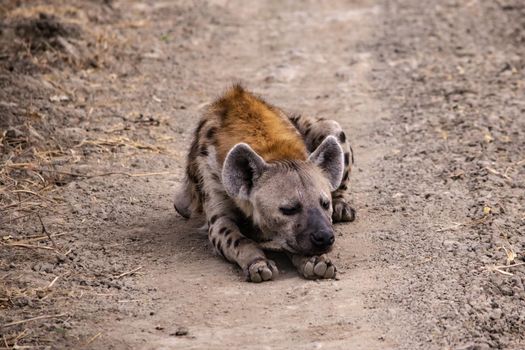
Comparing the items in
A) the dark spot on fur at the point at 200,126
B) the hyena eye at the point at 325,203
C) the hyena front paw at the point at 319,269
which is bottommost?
the hyena front paw at the point at 319,269

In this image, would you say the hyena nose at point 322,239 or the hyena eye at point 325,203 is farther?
the hyena eye at point 325,203

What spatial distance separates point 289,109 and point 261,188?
2.95 meters

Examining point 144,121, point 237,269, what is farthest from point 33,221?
point 144,121

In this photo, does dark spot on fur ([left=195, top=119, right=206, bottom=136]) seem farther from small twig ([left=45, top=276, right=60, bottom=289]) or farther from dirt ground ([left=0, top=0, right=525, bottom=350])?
small twig ([left=45, top=276, right=60, bottom=289])

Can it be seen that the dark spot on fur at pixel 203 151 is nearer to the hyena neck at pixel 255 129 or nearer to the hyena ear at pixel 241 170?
the hyena neck at pixel 255 129

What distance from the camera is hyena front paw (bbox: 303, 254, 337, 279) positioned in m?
4.55

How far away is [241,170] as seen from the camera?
16.0ft

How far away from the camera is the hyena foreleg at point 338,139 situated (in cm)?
546

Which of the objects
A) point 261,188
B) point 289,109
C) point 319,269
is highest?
point 261,188

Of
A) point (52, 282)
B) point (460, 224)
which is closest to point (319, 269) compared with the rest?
point (460, 224)

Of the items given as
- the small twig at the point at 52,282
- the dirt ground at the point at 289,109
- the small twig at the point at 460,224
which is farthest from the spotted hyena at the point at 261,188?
the small twig at the point at 52,282

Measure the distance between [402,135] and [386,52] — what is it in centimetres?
247

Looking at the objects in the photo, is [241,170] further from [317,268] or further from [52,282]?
[52,282]

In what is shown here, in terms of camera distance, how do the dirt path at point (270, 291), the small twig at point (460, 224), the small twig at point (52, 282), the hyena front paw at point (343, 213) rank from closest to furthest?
the dirt path at point (270, 291) < the small twig at point (52, 282) < the small twig at point (460, 224) < the hyena front paw at point (343, 213)
